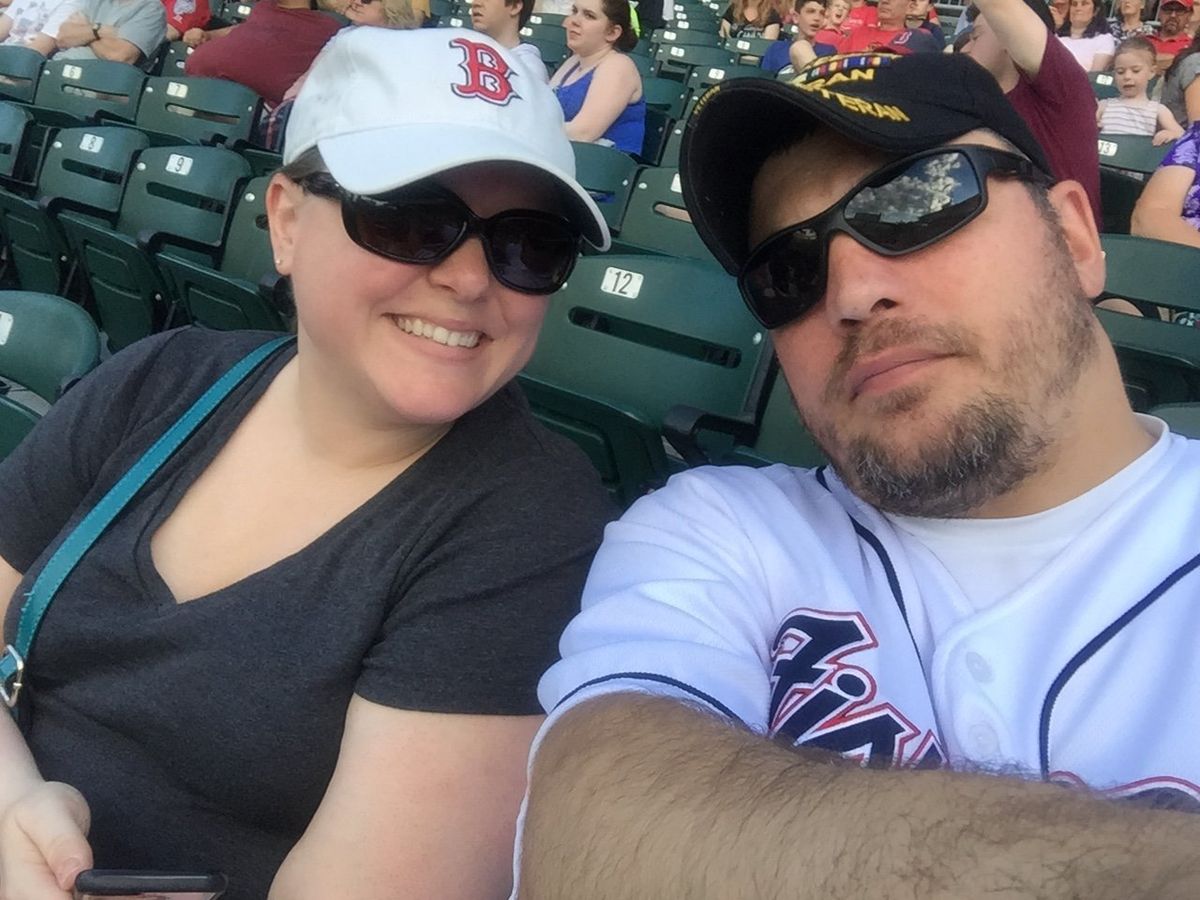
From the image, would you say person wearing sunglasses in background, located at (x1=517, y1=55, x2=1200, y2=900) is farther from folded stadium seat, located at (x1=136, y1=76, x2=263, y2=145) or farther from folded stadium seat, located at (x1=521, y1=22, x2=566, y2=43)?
folded stadium seat, located at (x1=521, y1=22, x2=566, y2=43)

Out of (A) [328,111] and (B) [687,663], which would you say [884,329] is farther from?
(A) [328,111]

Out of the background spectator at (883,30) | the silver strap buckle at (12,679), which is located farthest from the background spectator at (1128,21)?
the silver strap buckle at (12,679)

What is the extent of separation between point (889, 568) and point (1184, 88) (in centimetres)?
568

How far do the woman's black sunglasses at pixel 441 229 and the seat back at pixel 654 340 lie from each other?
3.06 ft

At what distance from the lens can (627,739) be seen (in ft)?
2.68

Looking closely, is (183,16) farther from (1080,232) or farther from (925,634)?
(925,634)

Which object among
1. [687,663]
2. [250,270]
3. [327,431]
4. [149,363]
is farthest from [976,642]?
[250,270]

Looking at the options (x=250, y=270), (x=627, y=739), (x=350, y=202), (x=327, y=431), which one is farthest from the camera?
(x=250, y=270)

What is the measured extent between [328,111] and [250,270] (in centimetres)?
234

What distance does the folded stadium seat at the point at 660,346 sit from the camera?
2156 mm

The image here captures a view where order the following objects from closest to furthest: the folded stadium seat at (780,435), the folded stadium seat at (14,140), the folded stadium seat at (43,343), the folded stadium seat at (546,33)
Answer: the folded stadium seat at (43,343) < the folded stadium seat at (780,435) < the folded stadium seat at (14,140) < the folded stadium seat at (546,33)

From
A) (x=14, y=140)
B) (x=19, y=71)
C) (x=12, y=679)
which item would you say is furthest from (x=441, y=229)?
(x=19, y=71)

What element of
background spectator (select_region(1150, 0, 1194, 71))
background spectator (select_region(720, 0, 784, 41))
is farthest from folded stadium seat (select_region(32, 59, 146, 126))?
background spectator (select_region(1150, 0, 1194, 71))

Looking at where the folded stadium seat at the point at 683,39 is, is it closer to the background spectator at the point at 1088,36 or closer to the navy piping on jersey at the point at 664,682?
the background spectator at the point at 1088,36
